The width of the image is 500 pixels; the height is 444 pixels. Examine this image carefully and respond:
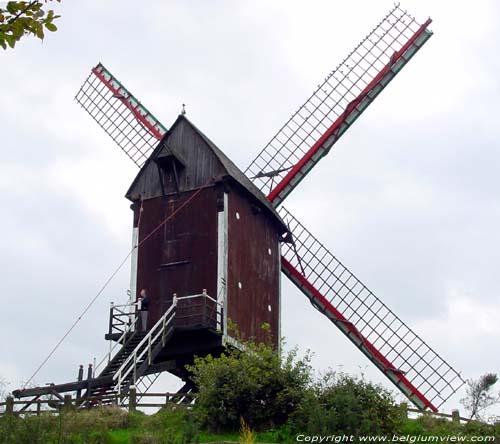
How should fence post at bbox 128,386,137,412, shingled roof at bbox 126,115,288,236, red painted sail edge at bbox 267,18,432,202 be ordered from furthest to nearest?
1. red painted sail edge at bbox 267,18,432,202
2. shingled roof at bbox 126,115,288,236
3. fence post at bbox 128,386,137,412

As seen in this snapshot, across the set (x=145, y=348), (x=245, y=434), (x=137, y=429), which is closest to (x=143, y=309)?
(x=145, y=348)

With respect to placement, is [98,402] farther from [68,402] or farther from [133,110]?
[133,110]

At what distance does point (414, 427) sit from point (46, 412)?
793 centimetres

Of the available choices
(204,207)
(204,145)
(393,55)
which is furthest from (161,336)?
(393,55)

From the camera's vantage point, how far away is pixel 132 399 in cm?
2075

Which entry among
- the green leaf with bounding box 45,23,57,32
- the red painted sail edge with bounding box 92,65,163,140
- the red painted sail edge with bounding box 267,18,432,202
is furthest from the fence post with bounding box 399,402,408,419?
the green leaf with bounding box 45,23,57,32

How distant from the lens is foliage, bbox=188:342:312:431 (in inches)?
785

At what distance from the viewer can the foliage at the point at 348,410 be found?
18.4 meters

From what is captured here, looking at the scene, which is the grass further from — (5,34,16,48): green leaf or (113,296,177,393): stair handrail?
(5,34,16,48): green leaf

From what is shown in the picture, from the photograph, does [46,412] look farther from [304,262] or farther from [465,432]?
[304,262]

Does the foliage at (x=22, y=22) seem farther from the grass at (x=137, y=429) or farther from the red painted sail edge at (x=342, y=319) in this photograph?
the red painted sail edge at (x=342, y=319)

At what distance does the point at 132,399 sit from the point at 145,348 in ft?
7.93

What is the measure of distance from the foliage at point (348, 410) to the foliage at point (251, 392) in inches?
17.0

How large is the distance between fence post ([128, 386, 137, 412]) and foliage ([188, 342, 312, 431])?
1.35 m
